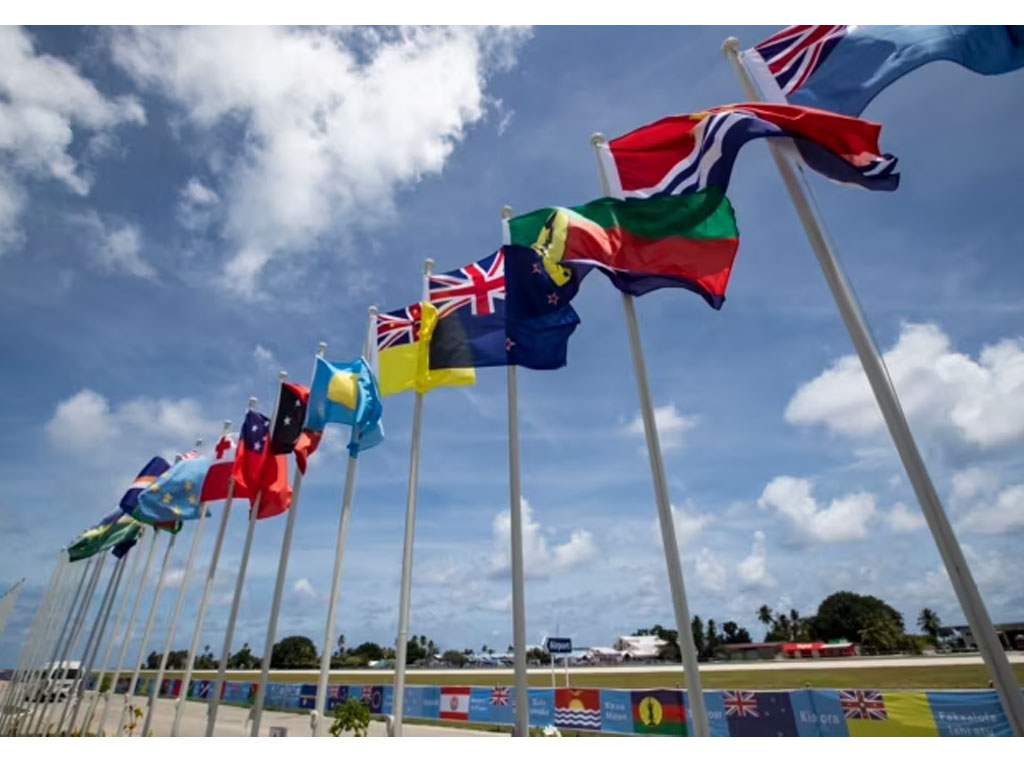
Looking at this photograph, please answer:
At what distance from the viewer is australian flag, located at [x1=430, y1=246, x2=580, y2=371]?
976 cm

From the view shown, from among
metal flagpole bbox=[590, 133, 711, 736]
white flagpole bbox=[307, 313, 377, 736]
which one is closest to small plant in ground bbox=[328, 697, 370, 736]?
white flagpole bbox=[307, 313, 377, 736]

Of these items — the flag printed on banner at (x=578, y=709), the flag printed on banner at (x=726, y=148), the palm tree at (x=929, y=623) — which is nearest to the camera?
the flag printed on banner at (x=726, y=148)

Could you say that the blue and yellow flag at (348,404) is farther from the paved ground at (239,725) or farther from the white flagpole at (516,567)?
the paved ground at (239,725)

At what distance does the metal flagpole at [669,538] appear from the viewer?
21.2 ft

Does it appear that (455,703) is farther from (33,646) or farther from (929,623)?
(929,623)

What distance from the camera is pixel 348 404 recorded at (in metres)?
13.0

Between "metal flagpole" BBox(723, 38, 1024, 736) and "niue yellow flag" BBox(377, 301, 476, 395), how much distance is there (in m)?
6.70

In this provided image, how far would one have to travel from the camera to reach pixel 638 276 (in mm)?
8539

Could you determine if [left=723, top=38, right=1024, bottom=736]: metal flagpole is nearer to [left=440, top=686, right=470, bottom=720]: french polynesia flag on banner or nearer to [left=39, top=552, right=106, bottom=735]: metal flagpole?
[left=440, top=686, right=470, bottom=720]: french polynesia flag on banner

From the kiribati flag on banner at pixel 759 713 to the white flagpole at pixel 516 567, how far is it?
401 inches

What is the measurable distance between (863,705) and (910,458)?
12.3 meters

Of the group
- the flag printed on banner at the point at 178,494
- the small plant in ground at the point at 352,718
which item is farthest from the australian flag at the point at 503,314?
Answer: the flag printed on banner at the point at 178,494

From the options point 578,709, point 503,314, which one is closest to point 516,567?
point 503,314

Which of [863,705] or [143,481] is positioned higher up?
[143,481]
